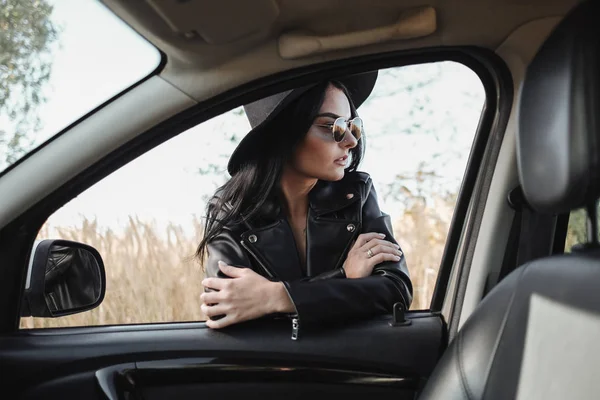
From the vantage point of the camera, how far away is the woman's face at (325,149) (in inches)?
86.3

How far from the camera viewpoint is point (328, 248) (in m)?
2.19

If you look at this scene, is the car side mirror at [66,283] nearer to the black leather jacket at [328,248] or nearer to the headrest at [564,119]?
the black leather jacket at [328,248]

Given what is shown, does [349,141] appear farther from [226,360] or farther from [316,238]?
[226,360]

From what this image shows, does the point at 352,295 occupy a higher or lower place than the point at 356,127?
lower

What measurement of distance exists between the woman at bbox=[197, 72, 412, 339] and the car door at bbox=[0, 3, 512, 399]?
0.35 ft

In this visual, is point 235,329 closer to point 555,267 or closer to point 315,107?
point 315,107

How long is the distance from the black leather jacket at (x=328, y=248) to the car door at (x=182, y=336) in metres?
0.08

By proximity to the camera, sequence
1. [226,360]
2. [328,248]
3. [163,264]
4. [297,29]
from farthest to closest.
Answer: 1. [328,248]
2. [163,264]
3. [226,360]
4. [297,29]

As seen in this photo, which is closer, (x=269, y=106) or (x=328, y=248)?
(x=269, y=106)

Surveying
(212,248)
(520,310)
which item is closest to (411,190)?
(212,248)

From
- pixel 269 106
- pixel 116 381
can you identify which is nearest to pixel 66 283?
pixel 116 381

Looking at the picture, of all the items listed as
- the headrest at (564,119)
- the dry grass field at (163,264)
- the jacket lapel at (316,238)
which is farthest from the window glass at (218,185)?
the headrest at (564,119)

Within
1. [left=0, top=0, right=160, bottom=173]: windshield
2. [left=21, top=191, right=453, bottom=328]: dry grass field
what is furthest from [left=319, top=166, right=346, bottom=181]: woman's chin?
[left=0, top=0, right=160, bottom=173]: windshield

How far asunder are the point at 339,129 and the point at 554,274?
0.98 m
